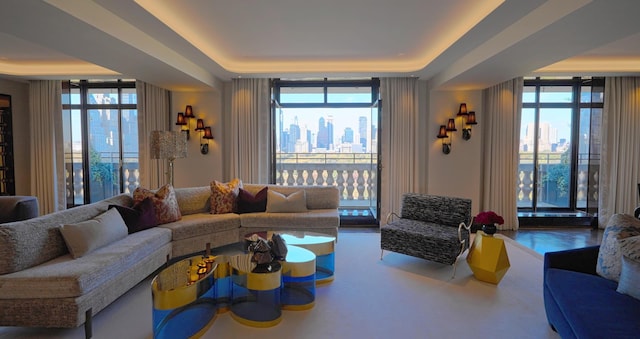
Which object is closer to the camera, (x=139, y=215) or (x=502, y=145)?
(x=139, y=215)

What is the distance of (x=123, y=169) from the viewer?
5.75m

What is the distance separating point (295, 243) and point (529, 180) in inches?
185

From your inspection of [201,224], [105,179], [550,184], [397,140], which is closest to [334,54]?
[397,140]

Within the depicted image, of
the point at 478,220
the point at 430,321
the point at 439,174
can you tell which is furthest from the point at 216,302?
the point at 439,174

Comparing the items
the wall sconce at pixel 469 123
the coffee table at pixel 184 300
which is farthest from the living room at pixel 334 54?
the coffee table at pixel 184 300

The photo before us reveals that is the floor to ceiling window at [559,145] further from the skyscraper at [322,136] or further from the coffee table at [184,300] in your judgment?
the coffee table at [184,300]

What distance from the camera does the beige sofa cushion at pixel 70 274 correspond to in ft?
6.70

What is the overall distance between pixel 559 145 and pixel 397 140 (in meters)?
2.92

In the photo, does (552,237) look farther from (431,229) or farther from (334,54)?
(334,54)

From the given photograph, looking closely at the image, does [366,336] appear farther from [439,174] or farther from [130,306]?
[439,174]

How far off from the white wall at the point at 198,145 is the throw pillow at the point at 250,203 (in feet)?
4.40

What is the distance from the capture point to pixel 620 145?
16.3 ft

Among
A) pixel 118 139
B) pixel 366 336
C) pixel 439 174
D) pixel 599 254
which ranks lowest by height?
pixel 366 336

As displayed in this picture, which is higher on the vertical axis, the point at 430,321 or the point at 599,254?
the point at 599,254
